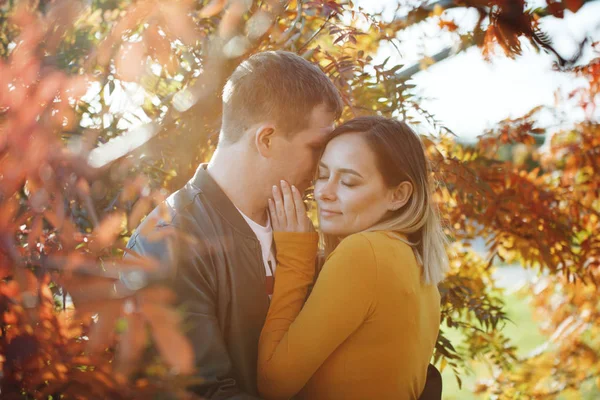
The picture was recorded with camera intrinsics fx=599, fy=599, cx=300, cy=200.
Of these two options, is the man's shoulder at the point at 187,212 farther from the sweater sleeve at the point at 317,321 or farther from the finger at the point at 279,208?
the sweater sleeve at the point at 317,321

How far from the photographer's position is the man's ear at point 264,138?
2.27m

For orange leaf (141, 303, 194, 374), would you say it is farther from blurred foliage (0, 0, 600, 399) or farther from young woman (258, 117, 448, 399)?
young woman (258, 117, 448, 399)

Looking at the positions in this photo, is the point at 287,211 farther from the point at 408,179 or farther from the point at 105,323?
the point at 105,323

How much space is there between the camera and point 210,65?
282 centimetres

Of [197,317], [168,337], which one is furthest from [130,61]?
[168,337]

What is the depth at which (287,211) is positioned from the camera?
7.60ft

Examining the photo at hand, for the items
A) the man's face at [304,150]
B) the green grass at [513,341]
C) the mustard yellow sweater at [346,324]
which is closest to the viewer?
the mustard yellow sweater at [346,324]

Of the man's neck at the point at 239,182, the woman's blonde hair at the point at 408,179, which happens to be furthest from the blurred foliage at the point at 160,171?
the woman's blonde hair at the point at 408,179

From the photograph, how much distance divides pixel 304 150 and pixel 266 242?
393 millimetres

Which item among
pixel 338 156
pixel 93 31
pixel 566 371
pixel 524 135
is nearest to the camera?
pixel 338 156

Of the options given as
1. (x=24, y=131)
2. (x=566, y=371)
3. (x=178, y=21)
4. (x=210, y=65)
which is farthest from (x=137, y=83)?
(x=566, y=371)

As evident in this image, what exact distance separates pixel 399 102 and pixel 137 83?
135cm

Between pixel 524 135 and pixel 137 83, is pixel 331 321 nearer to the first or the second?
pixel 137 83

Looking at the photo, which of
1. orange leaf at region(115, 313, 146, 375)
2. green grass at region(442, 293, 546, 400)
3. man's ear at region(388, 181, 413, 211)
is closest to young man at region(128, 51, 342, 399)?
man's ear at region(388, 181, 413, 211)
